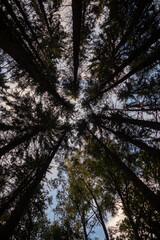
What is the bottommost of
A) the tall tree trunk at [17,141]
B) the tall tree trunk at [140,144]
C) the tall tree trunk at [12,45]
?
the tall tree trunk at [17,141]

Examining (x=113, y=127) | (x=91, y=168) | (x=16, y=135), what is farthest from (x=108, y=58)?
(x=91, y=168)

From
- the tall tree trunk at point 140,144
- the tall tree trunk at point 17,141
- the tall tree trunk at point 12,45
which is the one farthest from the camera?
the tall tree trunk at point 17,141

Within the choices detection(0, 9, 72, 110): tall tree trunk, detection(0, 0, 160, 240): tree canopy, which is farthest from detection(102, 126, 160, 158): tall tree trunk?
detection(0, 9, 72, 110): tall tree trunk

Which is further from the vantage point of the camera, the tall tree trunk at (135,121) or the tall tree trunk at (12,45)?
the tall tree trunk at (135,121)

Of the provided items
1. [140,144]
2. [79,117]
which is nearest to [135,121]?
[140,144]

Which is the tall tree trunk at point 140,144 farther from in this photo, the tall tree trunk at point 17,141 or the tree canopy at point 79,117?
the tall tree trunk at point 17,141

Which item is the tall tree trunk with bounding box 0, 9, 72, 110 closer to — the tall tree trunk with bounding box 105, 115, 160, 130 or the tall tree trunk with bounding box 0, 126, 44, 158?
the tall tree trunk with bounding box 0, 126, 44, 158

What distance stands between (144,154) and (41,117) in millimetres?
6235

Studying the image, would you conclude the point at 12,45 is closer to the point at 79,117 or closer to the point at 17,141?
the point at 17,141

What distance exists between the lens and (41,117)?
6883 millimetres

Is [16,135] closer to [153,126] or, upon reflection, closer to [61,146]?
[61,146]

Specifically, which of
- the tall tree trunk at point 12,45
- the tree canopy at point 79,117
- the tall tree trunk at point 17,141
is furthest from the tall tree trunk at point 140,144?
the tall tree trunk at point 12,45

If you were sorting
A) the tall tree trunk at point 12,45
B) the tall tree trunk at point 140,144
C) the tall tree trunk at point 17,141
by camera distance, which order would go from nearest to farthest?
the tall tree trunk at point 12,45
the tall tree trunk at point 140,144
the tall tree trunk at point 17,141

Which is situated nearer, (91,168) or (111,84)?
(111,84)
